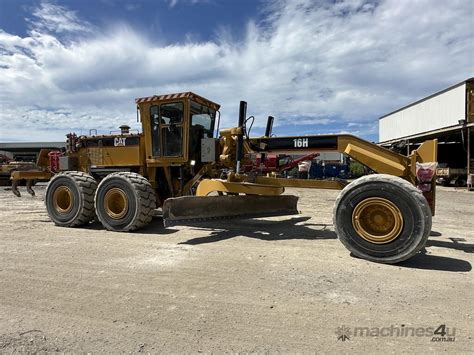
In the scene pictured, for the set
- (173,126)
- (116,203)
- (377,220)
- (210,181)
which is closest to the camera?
(377,220)

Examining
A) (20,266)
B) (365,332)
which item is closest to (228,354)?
(365,332)

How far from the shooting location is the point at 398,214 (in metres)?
5.32

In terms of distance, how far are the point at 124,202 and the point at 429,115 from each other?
85.6 feet

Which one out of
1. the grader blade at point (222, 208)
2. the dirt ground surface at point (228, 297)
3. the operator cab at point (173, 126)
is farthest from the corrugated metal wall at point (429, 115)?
the operator cab at point (173, 126)

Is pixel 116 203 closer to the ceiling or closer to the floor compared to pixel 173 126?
closer to the floor

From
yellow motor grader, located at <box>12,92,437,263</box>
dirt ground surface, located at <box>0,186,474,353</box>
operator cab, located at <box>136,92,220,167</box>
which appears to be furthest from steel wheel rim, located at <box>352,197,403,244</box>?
operator cab, located at <box>136,92,220,167</box>

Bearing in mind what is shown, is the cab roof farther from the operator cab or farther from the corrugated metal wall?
the corrugated metal wall

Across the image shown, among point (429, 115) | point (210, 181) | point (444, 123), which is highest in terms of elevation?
point (429, 115)

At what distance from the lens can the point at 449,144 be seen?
3180 centimetres

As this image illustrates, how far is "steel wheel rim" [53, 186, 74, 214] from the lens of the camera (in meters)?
8.97

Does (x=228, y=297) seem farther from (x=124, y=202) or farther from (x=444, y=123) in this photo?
(x=444, y=123)

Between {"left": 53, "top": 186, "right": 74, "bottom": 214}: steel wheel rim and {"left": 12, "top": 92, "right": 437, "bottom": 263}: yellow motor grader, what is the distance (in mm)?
24

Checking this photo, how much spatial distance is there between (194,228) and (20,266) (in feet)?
12.0

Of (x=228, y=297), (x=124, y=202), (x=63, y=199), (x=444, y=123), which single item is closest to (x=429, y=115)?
(x=444, y=123)
